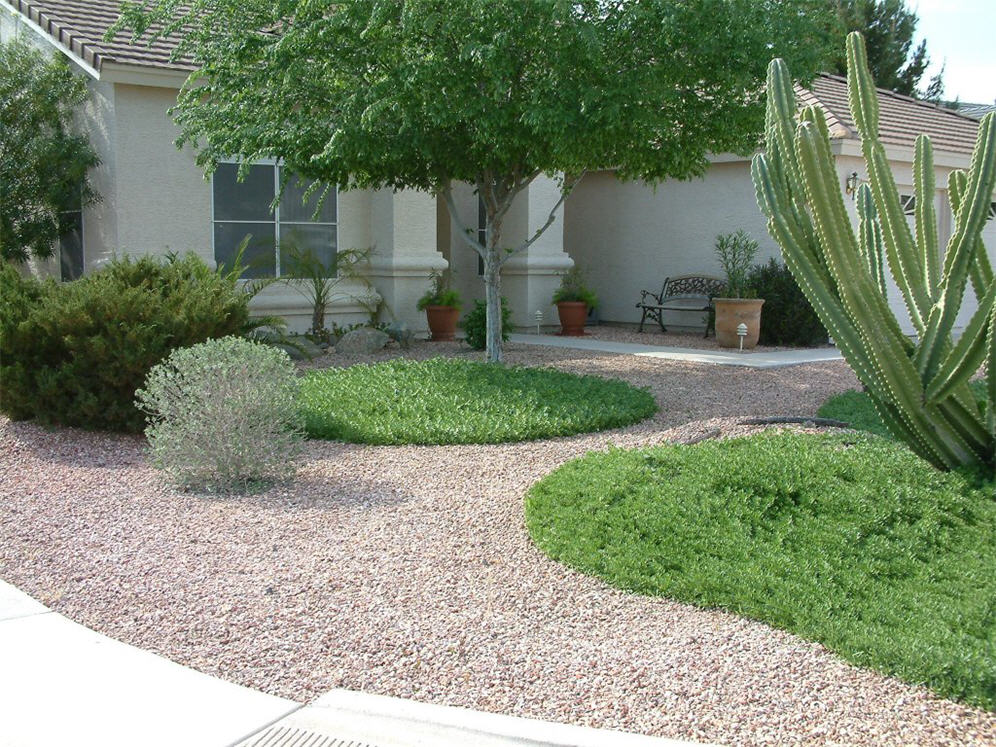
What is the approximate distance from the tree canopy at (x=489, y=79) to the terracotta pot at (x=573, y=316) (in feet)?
17.1

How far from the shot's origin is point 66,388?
8312 millimetres

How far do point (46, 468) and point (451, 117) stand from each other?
464cm

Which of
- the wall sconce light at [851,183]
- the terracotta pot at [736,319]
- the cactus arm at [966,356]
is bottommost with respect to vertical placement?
the terracotta pot at [736,319]

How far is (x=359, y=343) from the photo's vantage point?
1362 centimetres

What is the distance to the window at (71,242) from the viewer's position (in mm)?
13297

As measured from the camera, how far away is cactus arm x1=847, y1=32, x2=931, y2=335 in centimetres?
590

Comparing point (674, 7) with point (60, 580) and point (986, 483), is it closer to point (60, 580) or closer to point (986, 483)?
point (986, 483)

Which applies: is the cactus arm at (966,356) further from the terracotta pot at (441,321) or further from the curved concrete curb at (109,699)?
the terracotta pot at (441,321)

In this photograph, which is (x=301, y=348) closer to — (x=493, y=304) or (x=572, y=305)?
(x=493, y=304)

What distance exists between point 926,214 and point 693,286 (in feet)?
33.9

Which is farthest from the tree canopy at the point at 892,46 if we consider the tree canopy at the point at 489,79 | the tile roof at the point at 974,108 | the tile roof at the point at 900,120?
the tree canopy at the point at 489,79

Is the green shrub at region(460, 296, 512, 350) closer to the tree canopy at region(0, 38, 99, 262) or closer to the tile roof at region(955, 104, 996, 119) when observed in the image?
the tree canopy at region(0, 38, 99, 262)

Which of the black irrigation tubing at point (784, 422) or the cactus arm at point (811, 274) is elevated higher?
the cactus arm at point (811, 274)

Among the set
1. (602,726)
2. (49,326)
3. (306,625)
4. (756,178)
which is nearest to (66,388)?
(49,326)
